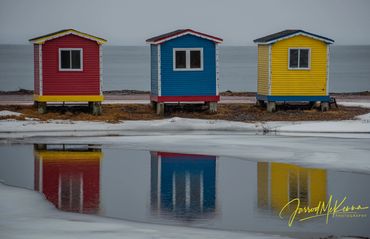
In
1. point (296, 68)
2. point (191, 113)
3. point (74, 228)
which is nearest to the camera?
point (74, 228)

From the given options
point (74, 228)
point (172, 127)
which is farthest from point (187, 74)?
point (74, 228)

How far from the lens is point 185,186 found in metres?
20.2

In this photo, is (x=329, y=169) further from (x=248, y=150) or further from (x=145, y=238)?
(x=145, y=238)

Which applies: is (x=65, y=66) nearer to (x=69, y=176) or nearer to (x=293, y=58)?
(x=293, y=58)

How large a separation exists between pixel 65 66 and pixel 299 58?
361 inches

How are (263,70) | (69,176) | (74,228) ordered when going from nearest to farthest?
(74,228) → (69,176) → (263,70)

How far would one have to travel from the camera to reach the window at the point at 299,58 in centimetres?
3831

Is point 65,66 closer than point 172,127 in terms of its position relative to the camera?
No

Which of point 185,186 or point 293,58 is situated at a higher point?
point 293,58

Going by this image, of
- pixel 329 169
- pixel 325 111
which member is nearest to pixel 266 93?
pixel 325 111

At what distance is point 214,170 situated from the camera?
22625mm

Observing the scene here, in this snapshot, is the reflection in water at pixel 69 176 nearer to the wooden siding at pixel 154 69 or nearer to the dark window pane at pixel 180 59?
the dark window pane at pixel 180 59

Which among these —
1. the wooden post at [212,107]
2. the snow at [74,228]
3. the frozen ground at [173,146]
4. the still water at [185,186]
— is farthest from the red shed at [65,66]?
the snow at [74,228]

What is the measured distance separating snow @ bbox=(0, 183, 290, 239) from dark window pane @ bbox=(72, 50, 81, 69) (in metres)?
19.4
